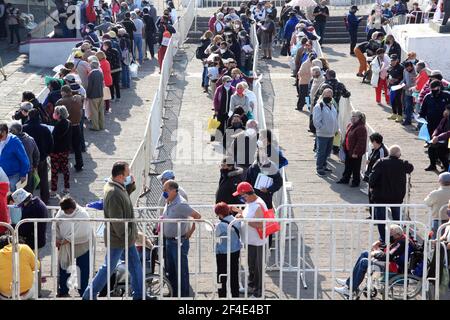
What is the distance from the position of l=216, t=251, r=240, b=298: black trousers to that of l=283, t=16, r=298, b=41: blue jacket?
55.2ft

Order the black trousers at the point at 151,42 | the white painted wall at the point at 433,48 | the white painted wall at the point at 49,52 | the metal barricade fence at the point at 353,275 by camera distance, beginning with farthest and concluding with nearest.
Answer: the black trousers at the point at 151,42
the white painted wall at the point at 49,52
the white painted wall at the point at 433,48
the metal barricade fence at the point at 353,275

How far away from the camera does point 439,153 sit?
19.2m

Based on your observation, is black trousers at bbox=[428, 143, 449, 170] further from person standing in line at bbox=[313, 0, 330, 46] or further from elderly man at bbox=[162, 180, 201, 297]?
person standing in line at bbox=[313, 0, 330, 46]

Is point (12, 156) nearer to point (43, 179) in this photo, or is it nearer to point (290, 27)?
point (43, 179)

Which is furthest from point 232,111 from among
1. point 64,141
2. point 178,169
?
point 64,141

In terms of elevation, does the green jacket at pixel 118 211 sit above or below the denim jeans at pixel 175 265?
above

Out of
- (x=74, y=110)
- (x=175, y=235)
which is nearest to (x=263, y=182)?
(x=175, y=235)

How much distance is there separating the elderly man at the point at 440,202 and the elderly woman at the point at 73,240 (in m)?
4.32

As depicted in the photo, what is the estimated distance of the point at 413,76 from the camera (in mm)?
22359

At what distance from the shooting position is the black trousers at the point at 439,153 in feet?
62.5

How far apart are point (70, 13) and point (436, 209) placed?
1804 centimetres

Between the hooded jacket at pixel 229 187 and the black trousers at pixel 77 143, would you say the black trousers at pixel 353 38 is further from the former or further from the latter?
the hooded jacket at pixel 229 187

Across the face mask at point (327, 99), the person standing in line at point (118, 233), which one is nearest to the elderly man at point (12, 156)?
the person standing in line at point (118, 233)

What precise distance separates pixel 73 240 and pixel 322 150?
23.8 feet
